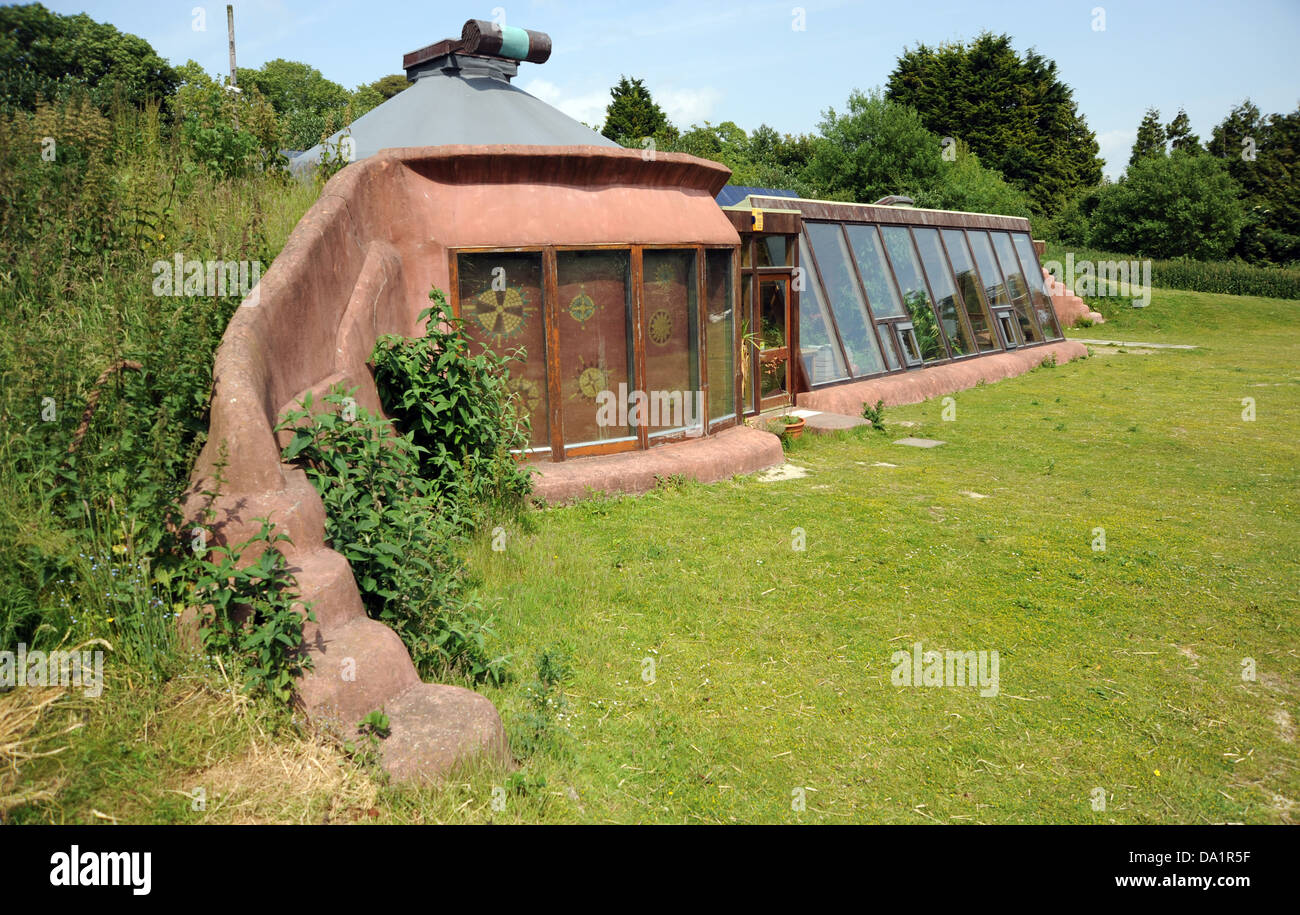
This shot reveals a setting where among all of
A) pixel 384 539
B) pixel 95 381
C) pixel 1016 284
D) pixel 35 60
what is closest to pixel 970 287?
pixel 1016 284

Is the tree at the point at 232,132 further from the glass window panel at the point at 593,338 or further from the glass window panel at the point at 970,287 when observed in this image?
the glass window panel at the point at 970,287

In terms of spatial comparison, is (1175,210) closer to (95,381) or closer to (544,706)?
(544,706)

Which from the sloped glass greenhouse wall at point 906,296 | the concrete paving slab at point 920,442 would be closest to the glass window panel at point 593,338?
the concrete paving slab at point 920,442

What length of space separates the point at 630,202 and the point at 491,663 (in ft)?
18.9

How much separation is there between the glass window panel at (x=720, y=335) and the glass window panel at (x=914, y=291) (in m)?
6.99

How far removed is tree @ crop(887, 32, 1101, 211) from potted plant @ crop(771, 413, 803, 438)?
45826mm

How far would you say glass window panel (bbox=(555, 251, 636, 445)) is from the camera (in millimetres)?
8703

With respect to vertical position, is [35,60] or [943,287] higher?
[35,60]

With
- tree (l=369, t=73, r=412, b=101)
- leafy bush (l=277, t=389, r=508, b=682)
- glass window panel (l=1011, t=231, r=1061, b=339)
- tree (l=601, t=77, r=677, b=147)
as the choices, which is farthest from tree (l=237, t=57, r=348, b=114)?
leafy bush (l=277, t=389, r=508, b=682)

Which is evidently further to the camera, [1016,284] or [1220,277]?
[1220,277]

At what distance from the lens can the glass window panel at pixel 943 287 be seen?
17.4 m

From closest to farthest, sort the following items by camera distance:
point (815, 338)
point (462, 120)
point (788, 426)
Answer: point (462, 120)
point (788, 426)
point (815, 338)

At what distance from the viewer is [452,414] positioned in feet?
23.2

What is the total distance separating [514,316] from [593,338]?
875 mm
